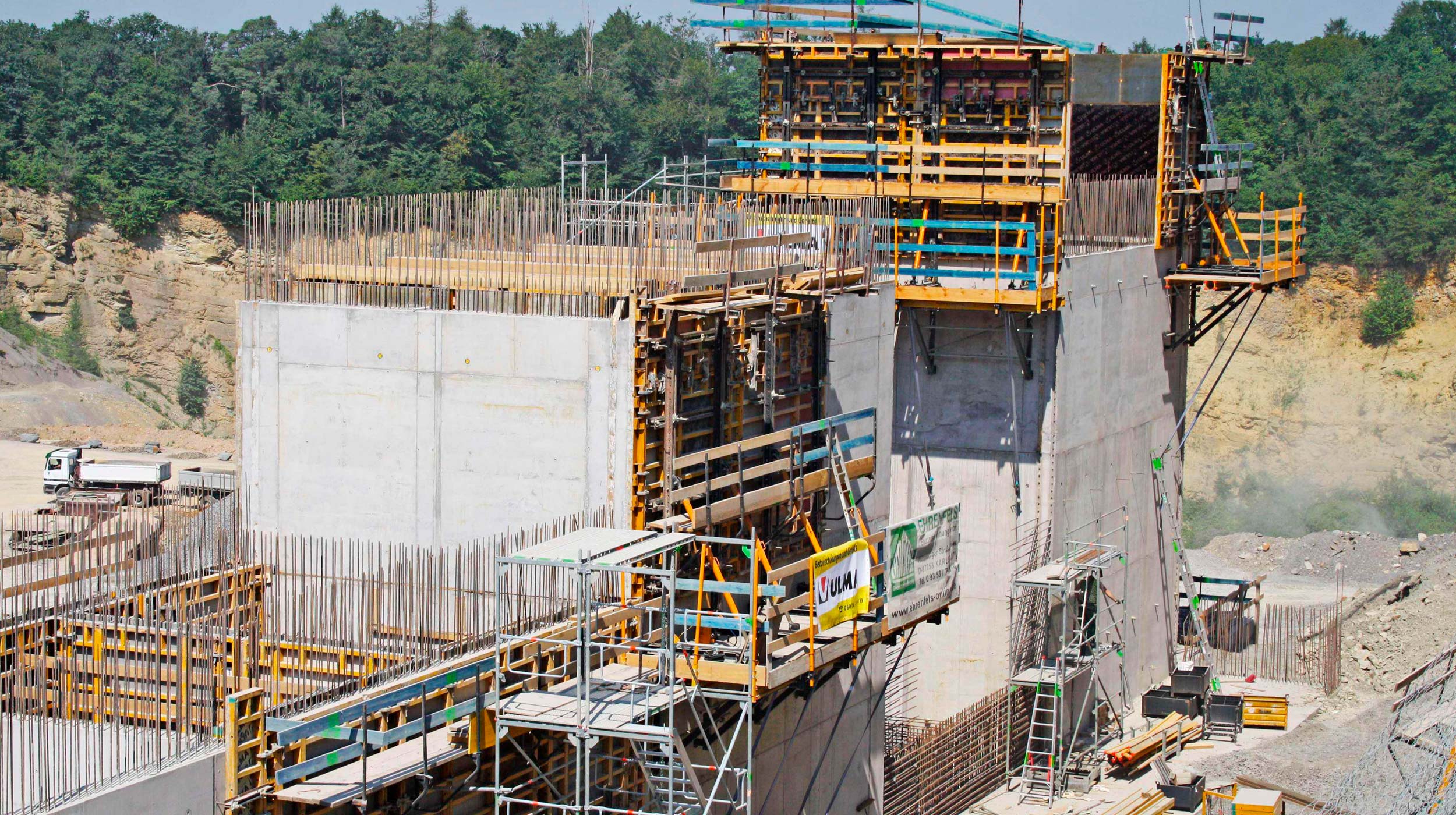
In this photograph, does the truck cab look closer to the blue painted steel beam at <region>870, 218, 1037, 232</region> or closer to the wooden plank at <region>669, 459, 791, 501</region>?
the blue painted steel beam at <region>870, 218, 1037, 232</region>

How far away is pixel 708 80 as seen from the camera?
105m

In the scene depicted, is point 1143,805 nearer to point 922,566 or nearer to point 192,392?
point 922,566

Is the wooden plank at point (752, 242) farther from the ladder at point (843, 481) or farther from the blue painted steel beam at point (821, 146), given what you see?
the blue painted steel beam at point (821, 146)

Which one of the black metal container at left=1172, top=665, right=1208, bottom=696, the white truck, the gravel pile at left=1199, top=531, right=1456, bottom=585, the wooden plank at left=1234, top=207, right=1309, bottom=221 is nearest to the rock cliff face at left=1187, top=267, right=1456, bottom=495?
the gravel pile at left=1199, top=531, right=1456, bottom=585

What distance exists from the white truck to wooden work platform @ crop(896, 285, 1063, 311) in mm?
22203

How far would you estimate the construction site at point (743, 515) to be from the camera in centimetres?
1783

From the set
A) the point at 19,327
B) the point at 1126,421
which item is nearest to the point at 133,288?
the point at 19,327

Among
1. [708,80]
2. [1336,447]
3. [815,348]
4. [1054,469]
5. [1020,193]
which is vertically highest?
[708,80]

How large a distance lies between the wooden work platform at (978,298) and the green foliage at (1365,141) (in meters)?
57.9

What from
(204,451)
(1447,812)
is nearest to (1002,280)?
(1447,812)

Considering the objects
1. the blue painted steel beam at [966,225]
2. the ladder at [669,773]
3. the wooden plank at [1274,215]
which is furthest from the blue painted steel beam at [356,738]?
the wooden plank at [1274,215]

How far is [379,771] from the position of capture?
55.3 feet

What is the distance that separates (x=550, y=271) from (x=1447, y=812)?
13660 mm

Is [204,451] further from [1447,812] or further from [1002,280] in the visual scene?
[1447,812]
